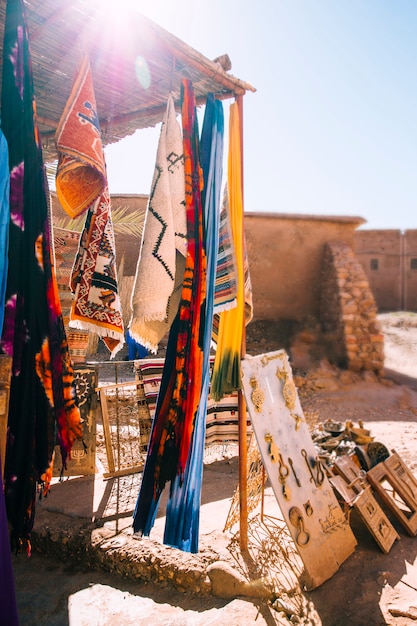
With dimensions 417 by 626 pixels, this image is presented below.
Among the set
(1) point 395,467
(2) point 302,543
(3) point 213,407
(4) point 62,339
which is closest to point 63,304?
(3) point 213,407

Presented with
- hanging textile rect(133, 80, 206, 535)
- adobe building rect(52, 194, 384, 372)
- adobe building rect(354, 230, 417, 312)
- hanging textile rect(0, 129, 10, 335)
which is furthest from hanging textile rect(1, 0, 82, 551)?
adobe building rect(354, 230, 417, 312)

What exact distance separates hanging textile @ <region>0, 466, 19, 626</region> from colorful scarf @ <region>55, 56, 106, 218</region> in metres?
1.14

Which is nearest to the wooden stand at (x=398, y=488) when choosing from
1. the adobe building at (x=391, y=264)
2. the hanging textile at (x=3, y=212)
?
the hanging textile at (x=3, y=212)

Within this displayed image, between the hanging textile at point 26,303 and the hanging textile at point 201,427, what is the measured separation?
2.34 ft

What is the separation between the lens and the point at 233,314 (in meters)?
2.54

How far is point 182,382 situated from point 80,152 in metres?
1.12

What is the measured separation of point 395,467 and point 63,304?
3205 mm

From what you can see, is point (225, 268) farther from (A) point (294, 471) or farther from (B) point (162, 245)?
(A) point (294, 471)

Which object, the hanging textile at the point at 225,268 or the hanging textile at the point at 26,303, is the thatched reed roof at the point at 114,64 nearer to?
the hanging textile at the point at 26,303

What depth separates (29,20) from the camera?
2021 millimetres

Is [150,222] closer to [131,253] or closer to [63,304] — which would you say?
[63,304]

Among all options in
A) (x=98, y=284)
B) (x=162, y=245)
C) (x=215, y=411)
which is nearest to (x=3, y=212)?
(x=98, y=284)

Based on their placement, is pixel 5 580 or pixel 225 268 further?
pixel 225 268

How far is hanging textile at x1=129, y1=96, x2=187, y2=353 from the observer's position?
2016 mm
